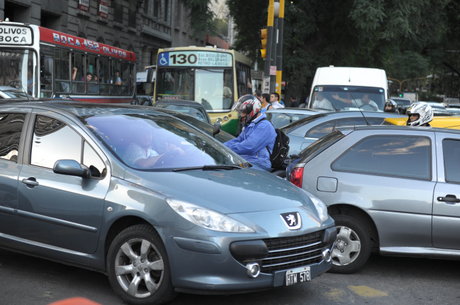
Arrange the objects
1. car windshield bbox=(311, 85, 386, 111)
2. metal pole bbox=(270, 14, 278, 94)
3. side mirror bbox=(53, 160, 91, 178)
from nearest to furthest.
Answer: side mirror bbox=(53, 160, 91, 178)
car windshield bbox=(311, 85, 386, 111)
metal pole bbox=(270, 14, 278, 94)

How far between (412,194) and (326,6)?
2364 cm

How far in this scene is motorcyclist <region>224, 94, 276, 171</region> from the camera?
23.8 ft

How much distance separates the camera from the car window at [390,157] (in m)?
5.78

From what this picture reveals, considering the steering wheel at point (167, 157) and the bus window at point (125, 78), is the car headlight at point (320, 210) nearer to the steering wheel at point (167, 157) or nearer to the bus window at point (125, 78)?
the steering wheel at point (167, 157)

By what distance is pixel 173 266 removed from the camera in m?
4.23

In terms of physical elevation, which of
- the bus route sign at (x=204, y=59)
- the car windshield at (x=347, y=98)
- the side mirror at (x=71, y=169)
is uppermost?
the bus route sign at (x=204, y=59)

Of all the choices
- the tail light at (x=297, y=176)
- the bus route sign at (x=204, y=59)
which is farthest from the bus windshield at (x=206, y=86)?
the tail light at (x=297, y=176)

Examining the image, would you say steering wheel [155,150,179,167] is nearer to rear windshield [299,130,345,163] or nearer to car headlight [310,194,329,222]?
car headlight [310,194,329,222]

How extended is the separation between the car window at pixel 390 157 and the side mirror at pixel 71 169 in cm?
247

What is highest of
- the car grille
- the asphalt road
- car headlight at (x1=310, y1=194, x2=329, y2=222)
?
car headlight at (x1=310, y1=194, x2=329, y2=222)

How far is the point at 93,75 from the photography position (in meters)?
20.3

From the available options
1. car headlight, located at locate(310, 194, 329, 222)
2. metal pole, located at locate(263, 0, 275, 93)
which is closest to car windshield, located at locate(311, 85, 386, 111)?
metal pole, located at locate(263, 0, 275, 93)

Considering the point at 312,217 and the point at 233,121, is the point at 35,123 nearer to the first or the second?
the point at 312,217

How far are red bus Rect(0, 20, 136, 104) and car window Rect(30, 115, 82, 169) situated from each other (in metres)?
9.95
